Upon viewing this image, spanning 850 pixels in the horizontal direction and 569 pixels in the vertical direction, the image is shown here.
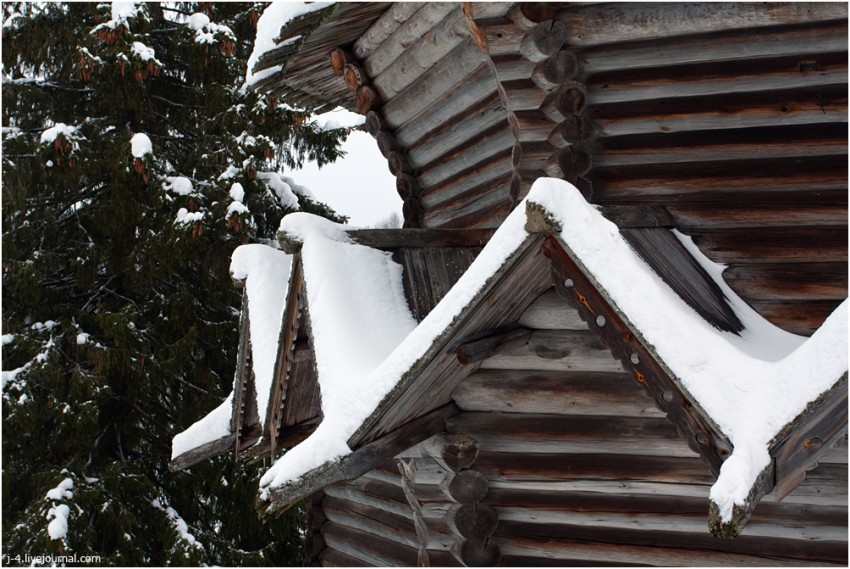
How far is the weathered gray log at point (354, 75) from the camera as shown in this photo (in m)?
5.52

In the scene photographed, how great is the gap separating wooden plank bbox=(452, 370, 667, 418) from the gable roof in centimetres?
31

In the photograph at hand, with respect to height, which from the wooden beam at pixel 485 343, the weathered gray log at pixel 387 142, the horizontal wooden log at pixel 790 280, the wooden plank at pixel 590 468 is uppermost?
the weathered gray log at pixel 387 142

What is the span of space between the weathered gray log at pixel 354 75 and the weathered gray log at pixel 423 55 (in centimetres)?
6

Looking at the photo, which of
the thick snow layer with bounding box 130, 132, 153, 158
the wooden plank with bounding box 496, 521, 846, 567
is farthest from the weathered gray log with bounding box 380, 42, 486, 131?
the thick snow layer with bounding box 130, 132, 153, 158

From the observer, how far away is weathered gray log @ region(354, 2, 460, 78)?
462 cm

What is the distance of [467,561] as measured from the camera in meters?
3.84

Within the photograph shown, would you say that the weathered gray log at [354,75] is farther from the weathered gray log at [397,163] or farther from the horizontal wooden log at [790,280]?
the horizontal wooden log at [790,280]

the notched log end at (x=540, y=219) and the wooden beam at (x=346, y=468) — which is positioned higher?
the notched log end at (x=540, y=219)

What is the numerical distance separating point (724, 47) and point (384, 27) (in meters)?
2.06

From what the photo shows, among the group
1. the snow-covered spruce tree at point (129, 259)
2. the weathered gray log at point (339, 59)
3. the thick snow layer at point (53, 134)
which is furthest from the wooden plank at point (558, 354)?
the thick snow layer at point (53, 134)

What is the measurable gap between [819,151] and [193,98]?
10.9 meters

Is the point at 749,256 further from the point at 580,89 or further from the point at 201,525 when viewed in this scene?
the point at 201,525

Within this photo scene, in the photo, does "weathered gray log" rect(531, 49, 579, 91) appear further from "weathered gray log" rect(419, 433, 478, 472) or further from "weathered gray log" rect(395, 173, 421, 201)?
"weathered gray log" rect(395, 173, 421, 201)

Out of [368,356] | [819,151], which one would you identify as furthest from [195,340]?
[819,151]
